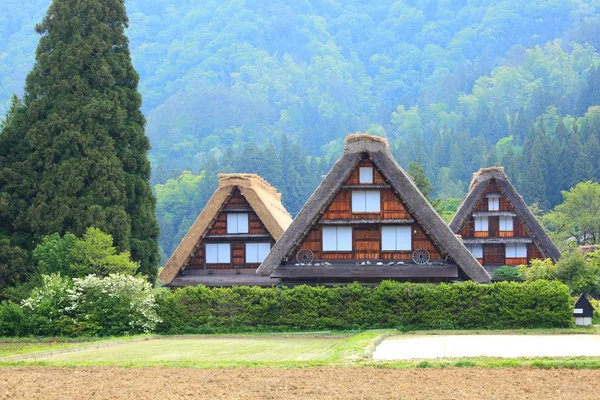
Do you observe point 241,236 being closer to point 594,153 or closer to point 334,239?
point 334,239

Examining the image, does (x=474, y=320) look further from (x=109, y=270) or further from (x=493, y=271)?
(x=493, y=271)

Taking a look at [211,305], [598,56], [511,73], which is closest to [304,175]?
[511,73]

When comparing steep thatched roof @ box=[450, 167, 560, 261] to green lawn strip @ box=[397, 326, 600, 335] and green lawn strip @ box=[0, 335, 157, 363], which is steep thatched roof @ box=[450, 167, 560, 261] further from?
green lawn strip @ box=[0, 335, 157, 363]

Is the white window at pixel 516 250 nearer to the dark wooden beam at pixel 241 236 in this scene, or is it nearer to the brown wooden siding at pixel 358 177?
the dark wooden beam at pixel 241 236

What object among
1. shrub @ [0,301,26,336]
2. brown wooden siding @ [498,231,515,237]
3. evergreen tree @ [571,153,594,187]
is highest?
evergreen tree @ [571,153,594,187]

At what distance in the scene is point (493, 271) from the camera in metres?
58.2

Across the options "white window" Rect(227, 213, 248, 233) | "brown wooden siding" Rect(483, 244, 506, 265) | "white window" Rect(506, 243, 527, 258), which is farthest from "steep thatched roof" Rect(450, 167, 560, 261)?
"white window" Rect(227, 213, 248, 233)

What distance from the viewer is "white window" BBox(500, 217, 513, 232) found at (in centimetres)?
5862

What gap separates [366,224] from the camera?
3991cm

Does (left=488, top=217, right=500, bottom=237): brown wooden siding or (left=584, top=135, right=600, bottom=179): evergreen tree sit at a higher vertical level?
(left=584, top=135, right=600, bottom=179): evergreen tree

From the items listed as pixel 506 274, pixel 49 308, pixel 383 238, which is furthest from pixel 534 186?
pixel 49 308

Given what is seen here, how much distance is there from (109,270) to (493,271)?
26853mm

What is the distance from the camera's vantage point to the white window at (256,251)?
49.7 metres

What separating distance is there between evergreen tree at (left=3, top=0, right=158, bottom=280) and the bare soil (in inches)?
889
